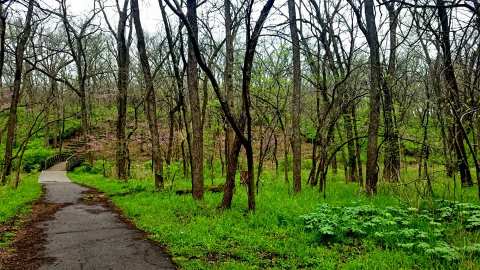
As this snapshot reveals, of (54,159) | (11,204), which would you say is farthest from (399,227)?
(54,159)

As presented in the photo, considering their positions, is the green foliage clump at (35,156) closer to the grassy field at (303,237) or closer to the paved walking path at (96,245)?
the paved walking path at (96,245)

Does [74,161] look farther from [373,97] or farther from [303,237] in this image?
[303,237]

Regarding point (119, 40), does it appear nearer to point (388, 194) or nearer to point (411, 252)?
point (388, 194)

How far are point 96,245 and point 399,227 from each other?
590 centimetres

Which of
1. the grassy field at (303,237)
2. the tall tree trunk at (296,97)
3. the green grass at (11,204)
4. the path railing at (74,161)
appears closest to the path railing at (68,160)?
the path railing at (74,161)

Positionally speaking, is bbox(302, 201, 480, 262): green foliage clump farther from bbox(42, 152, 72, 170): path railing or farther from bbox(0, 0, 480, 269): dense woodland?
bbox(42, 152, 72, 170): path railing

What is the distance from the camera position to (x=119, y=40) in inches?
842

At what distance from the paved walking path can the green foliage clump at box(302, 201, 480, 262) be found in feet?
10.3

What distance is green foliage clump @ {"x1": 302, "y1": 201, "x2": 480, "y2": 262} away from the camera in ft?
21.1

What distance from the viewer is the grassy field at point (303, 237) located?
237 inches

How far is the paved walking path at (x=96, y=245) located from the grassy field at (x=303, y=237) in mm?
409

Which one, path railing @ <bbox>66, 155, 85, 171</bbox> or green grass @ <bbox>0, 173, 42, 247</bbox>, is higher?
path railing @ <bbox>66, 155, 85, 171</bbox>

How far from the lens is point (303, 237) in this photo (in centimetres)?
757

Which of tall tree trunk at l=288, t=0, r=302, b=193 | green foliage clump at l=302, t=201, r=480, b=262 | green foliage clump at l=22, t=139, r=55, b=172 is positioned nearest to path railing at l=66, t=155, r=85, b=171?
green foliage clump at l=22, t=139, r=55, b=172
